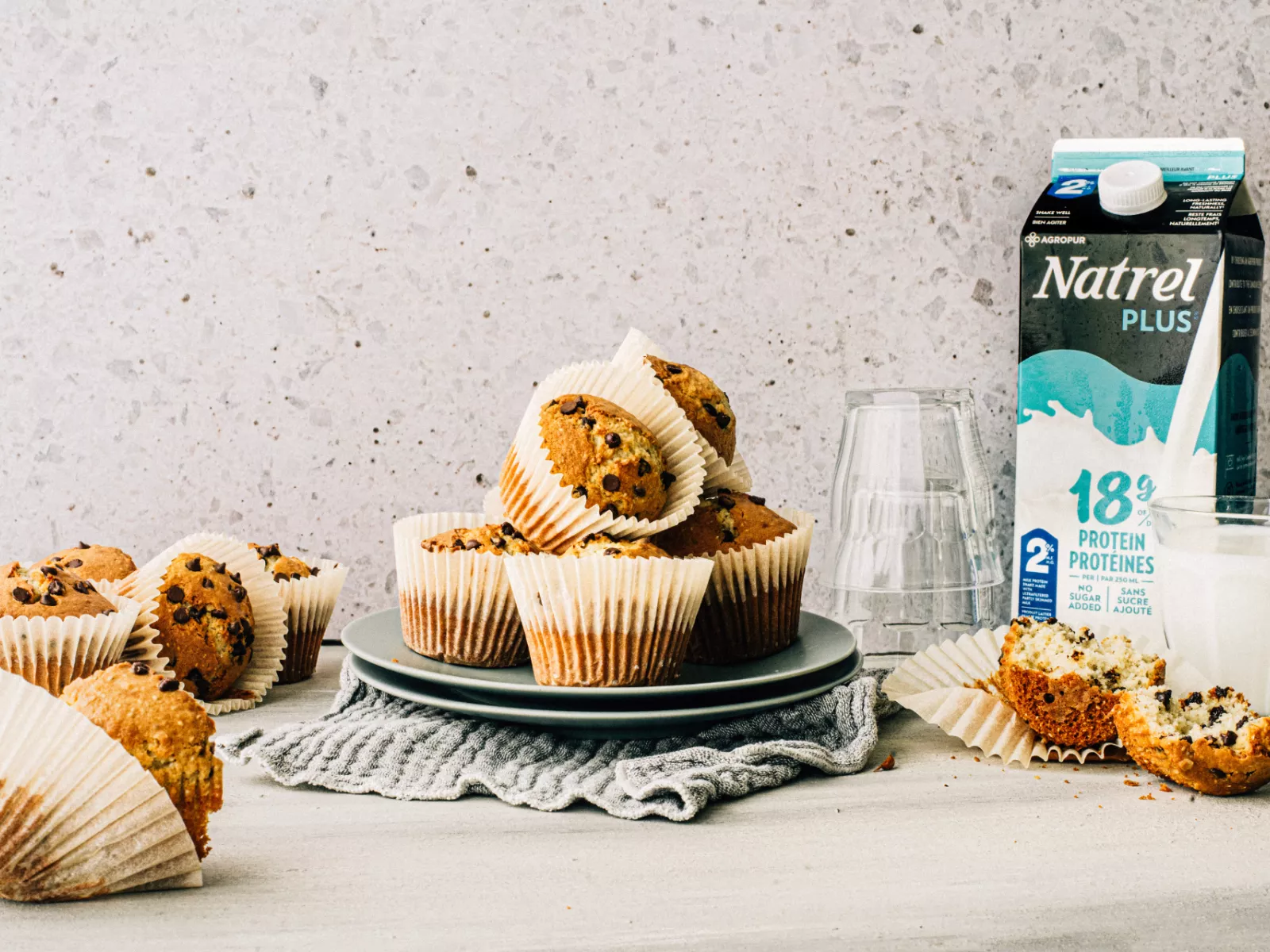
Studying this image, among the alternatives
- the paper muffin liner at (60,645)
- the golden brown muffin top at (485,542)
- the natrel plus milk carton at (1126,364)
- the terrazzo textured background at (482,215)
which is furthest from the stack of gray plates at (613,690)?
the terrazzo textured background at (482,215)

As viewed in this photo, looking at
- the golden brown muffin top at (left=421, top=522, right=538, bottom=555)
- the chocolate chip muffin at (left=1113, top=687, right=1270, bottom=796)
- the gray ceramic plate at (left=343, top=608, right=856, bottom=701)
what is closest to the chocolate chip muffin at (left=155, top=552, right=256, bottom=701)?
the gray ceramic plate at (left=343, top=608, right=856, bottom=701)

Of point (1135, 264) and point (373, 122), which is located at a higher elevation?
point (373, 122)

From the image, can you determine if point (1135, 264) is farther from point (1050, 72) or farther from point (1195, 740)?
point (1195, 740)

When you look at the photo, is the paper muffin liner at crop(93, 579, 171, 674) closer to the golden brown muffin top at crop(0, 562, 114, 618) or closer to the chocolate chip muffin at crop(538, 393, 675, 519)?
the golden brown muffin top at crop(0, 562, 114, 618)

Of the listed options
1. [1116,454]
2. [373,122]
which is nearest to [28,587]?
[373,122]

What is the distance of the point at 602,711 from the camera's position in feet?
3.20

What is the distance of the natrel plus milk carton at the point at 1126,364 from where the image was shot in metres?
1.21

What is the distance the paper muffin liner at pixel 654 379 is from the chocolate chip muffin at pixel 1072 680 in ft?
1.08

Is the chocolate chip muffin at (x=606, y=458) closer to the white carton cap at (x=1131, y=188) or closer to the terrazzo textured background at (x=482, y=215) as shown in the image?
the terrazzo textured background at (x=482, y=215)

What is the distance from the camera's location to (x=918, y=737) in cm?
107

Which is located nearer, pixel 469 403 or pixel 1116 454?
pixel 1116 454

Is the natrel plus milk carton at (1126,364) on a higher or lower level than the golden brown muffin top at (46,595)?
higher

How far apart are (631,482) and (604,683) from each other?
0.19 meters

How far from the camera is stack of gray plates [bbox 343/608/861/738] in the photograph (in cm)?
95
